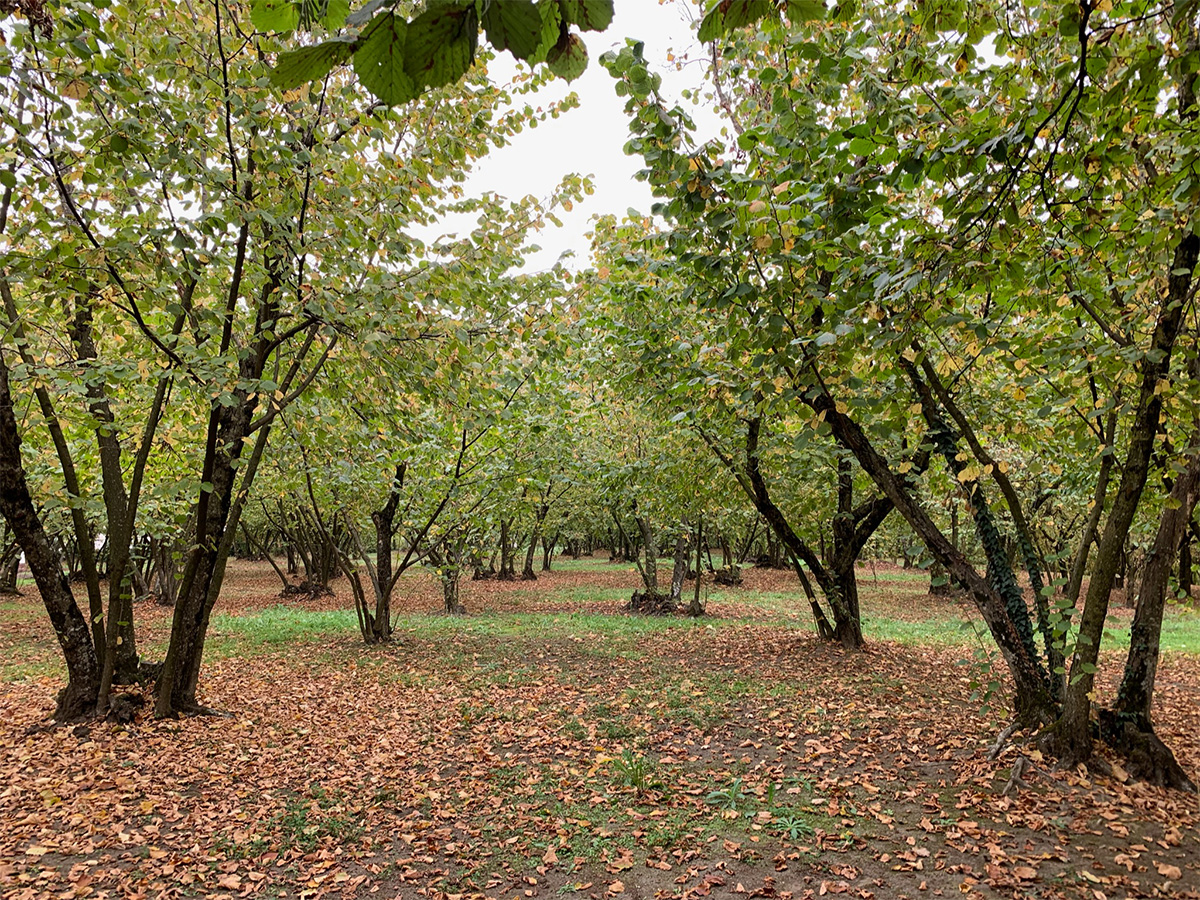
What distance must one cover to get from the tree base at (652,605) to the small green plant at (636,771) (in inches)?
452

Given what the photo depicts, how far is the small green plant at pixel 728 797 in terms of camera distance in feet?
17.2

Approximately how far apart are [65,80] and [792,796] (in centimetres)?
784

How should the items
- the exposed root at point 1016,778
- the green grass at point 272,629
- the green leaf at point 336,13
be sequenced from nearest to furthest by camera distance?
1. the green leaf at point 336,13
2. the exposed root at point 1016,778
3. the green grass at point 272,629

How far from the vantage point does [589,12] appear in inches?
43.5

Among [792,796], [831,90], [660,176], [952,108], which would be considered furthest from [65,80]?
[792,796]

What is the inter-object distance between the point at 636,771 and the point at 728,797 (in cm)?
89

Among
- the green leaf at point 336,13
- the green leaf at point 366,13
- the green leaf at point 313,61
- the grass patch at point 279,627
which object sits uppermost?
the green leaf at point 336,13

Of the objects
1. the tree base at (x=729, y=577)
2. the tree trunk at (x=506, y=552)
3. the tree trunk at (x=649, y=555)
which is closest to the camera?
the tree trunk at (x=649, y=555)

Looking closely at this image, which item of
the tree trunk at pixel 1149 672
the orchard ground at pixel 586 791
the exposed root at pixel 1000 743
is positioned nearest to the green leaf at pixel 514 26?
the orchard ground at pixel 586 791

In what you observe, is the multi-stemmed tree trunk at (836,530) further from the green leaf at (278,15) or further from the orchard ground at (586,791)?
the green leaf at (278,15)

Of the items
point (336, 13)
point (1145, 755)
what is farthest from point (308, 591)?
point (336, 13)

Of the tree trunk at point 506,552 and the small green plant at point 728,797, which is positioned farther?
the tree trunk at point 506,552

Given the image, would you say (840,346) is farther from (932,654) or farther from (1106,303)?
(932,654)

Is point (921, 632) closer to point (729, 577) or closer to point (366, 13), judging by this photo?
point (729, 577)
